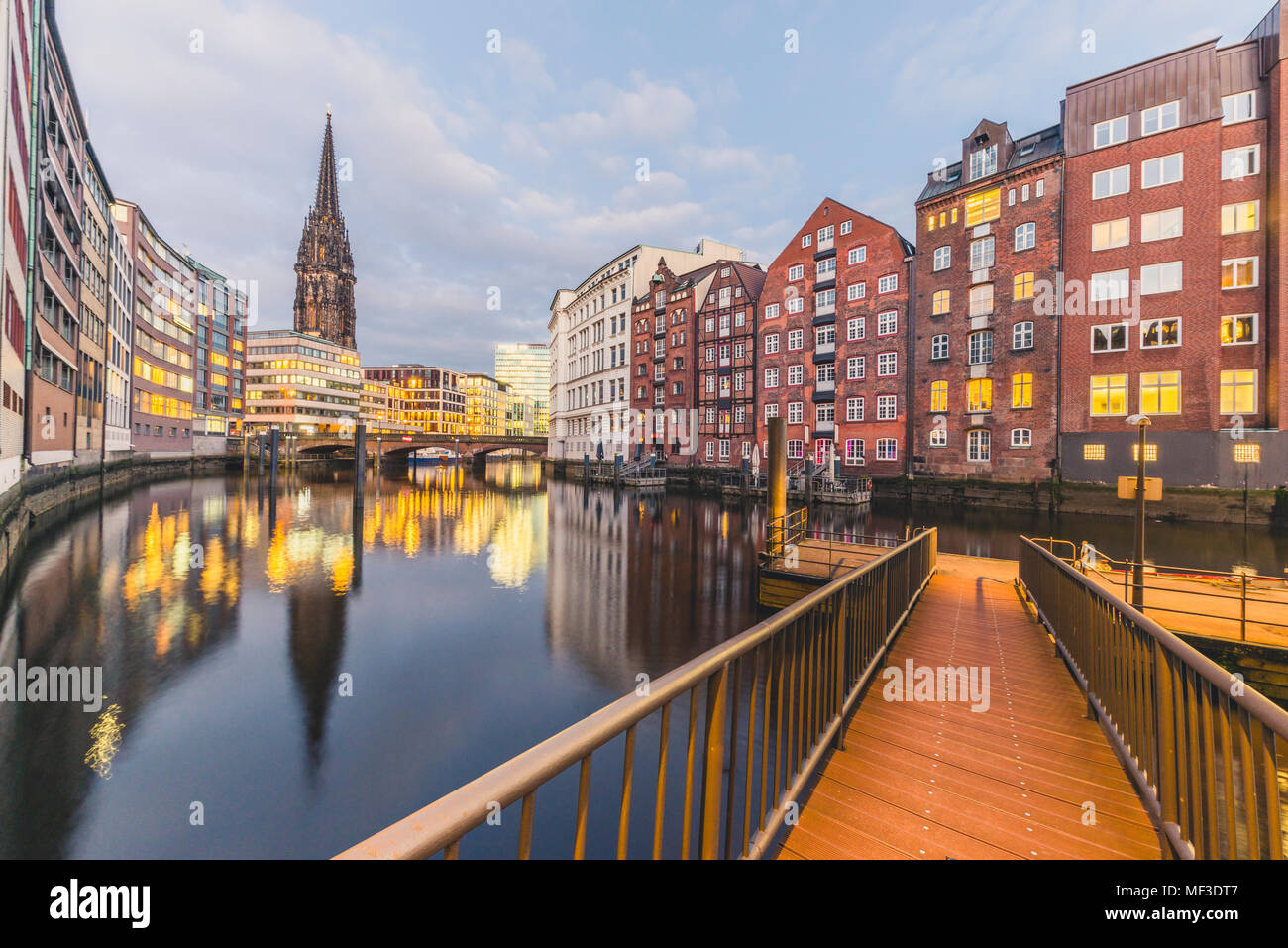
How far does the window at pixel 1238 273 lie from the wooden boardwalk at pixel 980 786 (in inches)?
1341

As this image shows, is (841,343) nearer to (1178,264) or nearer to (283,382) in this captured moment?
(1178,264)

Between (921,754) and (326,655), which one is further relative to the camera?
(326,655)

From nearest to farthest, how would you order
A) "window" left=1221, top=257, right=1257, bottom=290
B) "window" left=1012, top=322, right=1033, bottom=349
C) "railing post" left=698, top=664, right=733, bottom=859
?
"railing post" left=698, top=664, right=733, bottom=859, "window" left=1221, top=257, right=1257, bottom=290, "window" left=1012, top=322, right=1033, bottom=349

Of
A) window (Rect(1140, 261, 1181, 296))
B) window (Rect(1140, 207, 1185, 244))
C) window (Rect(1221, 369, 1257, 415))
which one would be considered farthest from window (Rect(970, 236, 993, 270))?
window (Rect(1221, 369, 1257, 415))

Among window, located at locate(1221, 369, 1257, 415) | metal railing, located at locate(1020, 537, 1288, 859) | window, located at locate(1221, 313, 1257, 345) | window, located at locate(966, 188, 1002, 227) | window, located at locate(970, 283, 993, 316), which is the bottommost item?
metal railing, located at locate(1020, 537, 1288, 859)

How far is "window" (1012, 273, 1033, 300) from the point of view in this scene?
3266 centimetres

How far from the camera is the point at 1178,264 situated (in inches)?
1105

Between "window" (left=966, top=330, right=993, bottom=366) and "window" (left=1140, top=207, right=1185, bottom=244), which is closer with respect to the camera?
"window" (left=1140, top=207, right=1185, bottom=244)

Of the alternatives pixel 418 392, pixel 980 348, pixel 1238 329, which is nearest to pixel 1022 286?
pixel 980 348

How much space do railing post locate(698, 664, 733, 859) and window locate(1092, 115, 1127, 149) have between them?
139 ft

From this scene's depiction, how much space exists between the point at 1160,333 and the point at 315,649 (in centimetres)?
Result: 3993

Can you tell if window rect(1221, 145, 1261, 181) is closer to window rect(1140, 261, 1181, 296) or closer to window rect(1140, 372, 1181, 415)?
window rect(1140, 261, 1181, 296)
